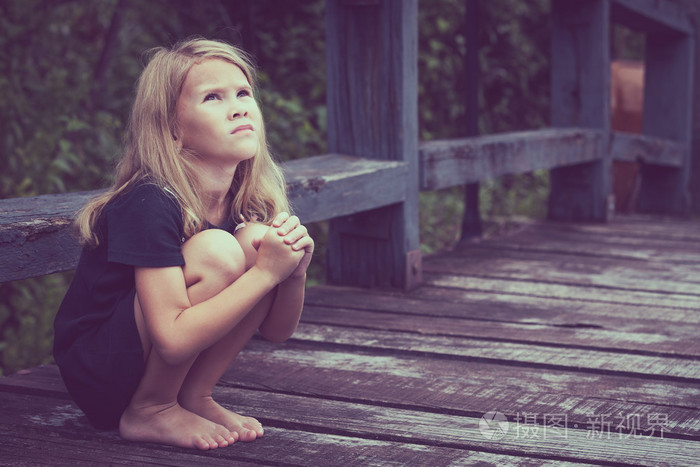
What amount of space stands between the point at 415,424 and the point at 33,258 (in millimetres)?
851

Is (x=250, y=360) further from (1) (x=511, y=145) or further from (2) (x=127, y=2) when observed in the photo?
(2) (x=127, y=2)

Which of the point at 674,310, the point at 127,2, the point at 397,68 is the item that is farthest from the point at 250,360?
the point at 127,2

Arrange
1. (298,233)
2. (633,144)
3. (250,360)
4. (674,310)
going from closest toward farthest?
(298,233) < (250,360) < (674,310) < (633,144)

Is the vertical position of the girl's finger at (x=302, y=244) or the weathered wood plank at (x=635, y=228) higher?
the girl's finger at (x=302, y=244)

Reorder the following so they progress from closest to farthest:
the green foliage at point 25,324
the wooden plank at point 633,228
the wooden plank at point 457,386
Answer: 1. the wooden plank at point 457,386
2. the green foliage at point 25,324
3. the wooden plank at point 633,228

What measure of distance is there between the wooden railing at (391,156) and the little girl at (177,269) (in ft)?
0.78

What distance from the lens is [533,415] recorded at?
203 cm

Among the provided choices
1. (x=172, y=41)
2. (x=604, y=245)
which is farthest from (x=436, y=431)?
(x=172, y=41)

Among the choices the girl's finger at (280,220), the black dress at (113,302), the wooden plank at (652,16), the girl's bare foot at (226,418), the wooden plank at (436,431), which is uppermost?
the wooden plank at (652,16)

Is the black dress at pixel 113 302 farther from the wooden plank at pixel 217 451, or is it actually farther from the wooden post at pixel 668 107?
the wooden post at pixel 668 107

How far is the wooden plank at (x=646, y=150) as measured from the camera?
17.1ft

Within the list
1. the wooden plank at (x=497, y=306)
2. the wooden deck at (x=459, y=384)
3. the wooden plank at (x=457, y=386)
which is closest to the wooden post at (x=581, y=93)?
the wooden deck at (x=459, y=384)

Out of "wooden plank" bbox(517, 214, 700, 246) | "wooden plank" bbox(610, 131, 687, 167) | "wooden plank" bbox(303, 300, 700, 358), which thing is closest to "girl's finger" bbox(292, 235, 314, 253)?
"wooden plank" bbox(303, 300, 700, 358)

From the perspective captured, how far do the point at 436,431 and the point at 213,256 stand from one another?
0.58 meters
